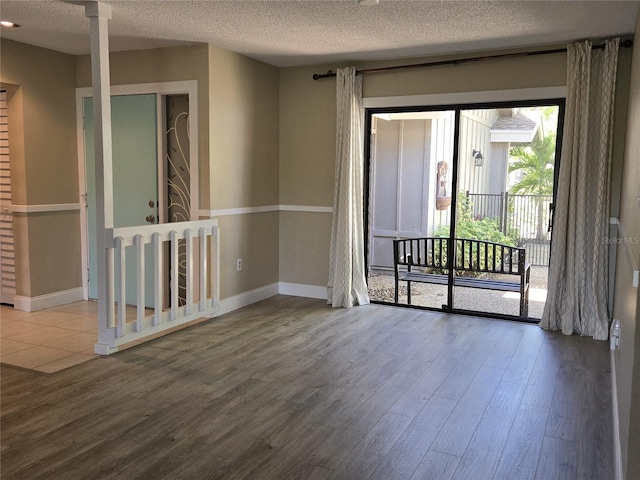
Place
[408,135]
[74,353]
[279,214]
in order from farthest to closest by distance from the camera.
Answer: [279,214], [408,135], [74,353]

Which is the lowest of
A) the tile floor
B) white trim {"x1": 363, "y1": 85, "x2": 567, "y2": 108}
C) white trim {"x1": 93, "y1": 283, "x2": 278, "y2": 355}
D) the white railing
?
the tile floor

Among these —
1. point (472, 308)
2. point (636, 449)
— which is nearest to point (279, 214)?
point (472, 308)

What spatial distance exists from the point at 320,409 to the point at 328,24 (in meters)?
2.75

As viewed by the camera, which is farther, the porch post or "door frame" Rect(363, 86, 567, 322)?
"door frame" Rect(363, 86, 567, 322)

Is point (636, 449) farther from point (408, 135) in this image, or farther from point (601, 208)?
point (408, 135)

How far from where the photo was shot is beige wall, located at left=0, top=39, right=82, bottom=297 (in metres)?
4.84

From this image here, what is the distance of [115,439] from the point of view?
257cm

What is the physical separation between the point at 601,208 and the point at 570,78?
1075 millimetres

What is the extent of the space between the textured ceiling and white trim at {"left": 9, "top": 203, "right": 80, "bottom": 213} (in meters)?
1.46

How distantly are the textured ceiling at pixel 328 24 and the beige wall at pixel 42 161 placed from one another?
0.85ft

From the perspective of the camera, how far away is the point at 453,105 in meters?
4.92

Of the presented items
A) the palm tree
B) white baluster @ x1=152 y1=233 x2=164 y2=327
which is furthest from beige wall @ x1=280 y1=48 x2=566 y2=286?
white baluster @ x1=152 y1=233 x2=164 y2=327

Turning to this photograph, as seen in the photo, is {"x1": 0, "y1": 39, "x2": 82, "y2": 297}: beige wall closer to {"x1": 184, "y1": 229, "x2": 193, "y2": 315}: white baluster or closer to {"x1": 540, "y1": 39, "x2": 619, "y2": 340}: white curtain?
{"x1": 184, "y1": 229, "x2": 193, "y2": 315}: white baluster

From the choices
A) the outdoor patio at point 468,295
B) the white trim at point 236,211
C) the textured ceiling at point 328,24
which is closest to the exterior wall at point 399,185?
the outdoor patio at point 468,295
